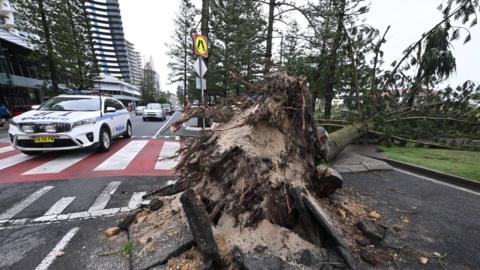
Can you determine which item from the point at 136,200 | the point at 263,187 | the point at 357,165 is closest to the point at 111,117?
the point at 136,200

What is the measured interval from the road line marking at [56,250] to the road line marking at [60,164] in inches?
109

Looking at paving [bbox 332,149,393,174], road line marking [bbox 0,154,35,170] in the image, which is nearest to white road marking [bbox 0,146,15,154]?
road line marking [bbox 0,154,35,170]

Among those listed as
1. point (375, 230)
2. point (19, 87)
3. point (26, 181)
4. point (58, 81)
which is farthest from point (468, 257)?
point (19, 87)

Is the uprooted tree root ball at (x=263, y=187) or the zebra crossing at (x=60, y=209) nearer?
the uprooted tree root ball at (x=263, y=187)

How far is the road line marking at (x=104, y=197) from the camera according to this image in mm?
3037

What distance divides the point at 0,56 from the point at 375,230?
28248 millimetres

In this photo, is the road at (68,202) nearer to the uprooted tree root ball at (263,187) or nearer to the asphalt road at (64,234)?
the asphalt road at (64,234)

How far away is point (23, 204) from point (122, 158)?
2486 mm

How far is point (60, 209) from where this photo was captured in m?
2.97

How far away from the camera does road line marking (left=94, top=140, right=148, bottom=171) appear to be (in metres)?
4.79

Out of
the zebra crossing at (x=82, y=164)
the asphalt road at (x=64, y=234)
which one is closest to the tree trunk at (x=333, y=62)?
the zebra crossing at (x=82, y=164)

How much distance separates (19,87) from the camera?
21750 mm

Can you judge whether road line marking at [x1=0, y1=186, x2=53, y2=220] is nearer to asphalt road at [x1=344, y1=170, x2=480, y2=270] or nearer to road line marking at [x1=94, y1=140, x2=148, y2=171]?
road line marking at [x1=94, y1=140, x2=148, y2=171]

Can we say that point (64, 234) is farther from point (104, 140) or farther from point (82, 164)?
point (104, 140)
